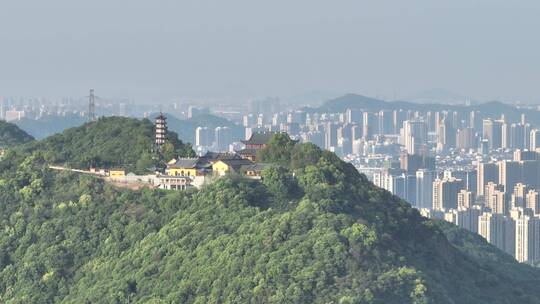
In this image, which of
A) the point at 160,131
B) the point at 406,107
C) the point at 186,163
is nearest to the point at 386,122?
the point at 406,107

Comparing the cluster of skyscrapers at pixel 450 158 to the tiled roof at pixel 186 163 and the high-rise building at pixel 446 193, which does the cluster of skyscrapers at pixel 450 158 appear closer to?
the high-rise building at pixel 446 193

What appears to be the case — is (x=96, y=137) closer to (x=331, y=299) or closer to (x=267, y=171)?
(x=267, y=171)

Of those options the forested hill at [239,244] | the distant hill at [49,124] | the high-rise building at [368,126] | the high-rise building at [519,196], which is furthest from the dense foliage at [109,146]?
the high-rise building at [368,126]

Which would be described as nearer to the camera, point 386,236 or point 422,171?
point 386,236

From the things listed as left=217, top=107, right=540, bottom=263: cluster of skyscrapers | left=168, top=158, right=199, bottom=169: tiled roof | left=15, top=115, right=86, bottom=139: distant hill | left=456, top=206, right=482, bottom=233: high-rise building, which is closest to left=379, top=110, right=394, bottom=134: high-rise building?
left=217, top=107, right=540, bottom=263: cluster of skyscrapers

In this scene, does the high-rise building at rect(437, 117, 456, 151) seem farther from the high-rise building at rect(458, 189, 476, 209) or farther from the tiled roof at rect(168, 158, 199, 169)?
the tiled roof at rect(168, 158, 199, 169)

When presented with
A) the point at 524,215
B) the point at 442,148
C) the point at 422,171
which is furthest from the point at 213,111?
the point at 524,215

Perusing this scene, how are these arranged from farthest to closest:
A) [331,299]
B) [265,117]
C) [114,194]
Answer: [265,117] → [114,194] → [331,299]
